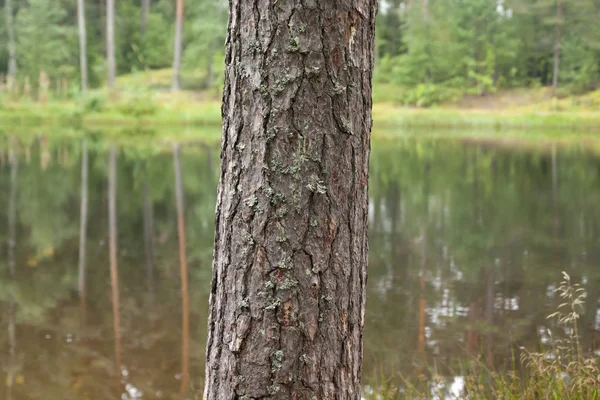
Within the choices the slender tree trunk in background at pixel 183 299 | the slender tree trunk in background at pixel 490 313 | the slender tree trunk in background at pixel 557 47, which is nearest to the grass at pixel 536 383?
the slender tree trunk in background at pixel 490 313

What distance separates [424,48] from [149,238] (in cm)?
3408

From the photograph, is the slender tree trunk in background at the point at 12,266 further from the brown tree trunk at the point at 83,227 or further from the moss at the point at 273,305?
the moss at the point at 273,305

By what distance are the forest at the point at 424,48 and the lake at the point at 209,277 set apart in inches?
941

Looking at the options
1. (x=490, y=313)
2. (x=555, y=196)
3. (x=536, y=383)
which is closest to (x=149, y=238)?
(x=490, y=313)

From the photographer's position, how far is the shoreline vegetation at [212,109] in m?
30.1

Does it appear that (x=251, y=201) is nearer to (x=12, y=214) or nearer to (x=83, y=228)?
(x=83, y=228)

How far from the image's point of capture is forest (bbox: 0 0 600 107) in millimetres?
37094

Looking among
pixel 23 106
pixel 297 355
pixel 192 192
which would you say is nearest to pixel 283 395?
pixel 297 355

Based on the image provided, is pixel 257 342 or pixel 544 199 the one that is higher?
pixel 257 342

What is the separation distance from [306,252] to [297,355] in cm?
27

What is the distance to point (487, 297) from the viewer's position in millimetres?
6055

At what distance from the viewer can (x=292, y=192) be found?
1.77 metres

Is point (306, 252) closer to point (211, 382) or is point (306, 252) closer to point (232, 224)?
point (232, 224)

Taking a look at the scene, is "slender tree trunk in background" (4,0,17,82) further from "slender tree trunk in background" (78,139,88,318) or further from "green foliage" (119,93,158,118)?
"slender tree trunk in background" (78,139,88,318)
